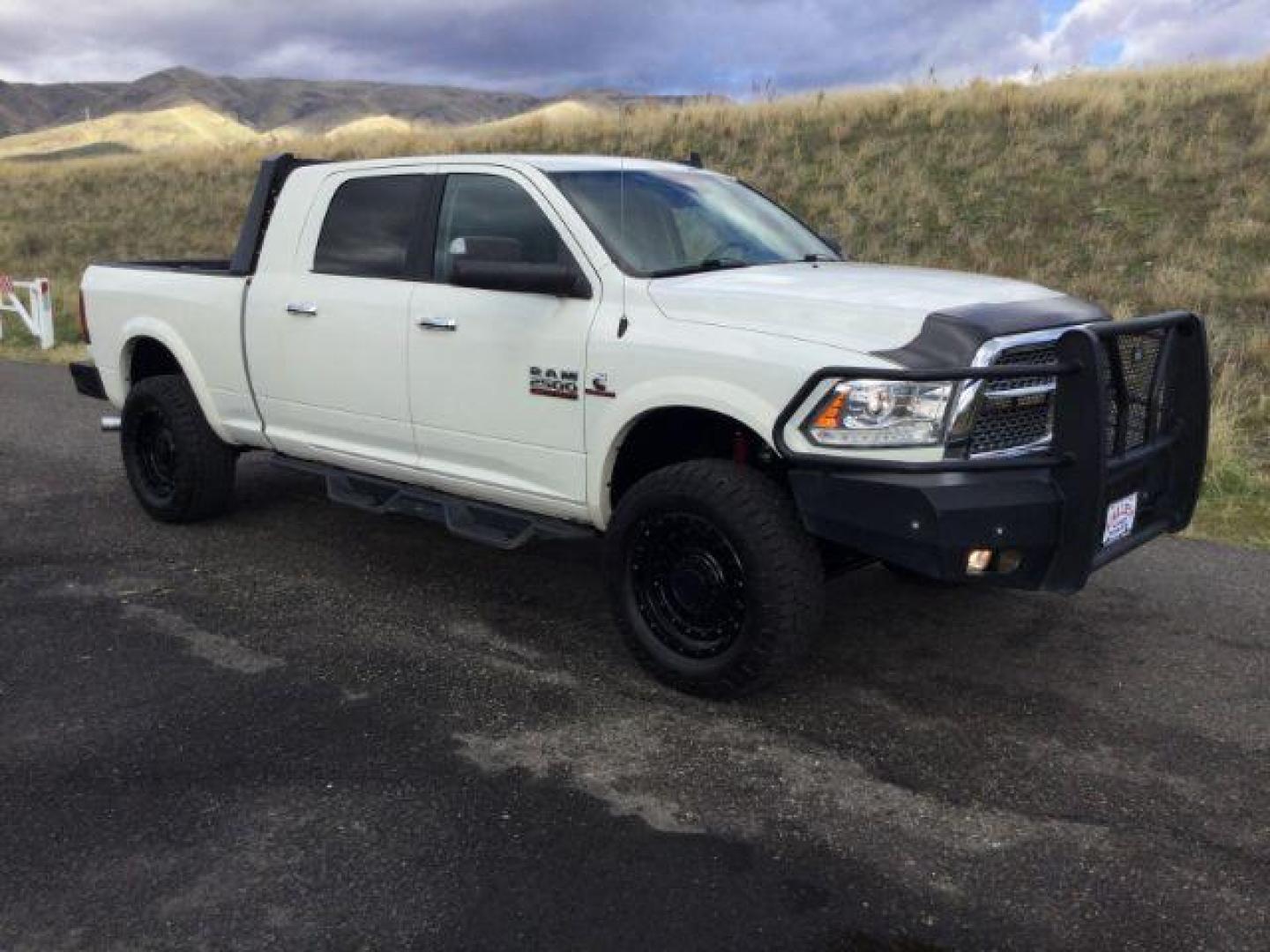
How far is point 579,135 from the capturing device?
25.5 metres

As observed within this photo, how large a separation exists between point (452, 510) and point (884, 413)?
6.80 ft

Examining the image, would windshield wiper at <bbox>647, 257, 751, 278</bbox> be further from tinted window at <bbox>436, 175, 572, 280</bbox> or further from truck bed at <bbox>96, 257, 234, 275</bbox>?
truck bed at <bbox>96, 257, 234, 275</bbox>

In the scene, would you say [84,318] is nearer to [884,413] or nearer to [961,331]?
[884,413]

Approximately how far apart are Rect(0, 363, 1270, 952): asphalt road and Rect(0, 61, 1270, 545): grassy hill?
317 cm

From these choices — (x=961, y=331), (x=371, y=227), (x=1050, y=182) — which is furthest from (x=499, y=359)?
(x=1050, y=182)

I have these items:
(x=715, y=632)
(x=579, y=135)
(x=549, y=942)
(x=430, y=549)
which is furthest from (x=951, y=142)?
(x=549, y=942)

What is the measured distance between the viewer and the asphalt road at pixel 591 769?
2859 mm

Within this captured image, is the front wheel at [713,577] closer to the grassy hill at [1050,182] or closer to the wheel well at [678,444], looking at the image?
the wheel well at [678,444]

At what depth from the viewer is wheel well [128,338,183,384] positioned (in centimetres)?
650

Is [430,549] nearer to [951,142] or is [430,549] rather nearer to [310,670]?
[310,670]

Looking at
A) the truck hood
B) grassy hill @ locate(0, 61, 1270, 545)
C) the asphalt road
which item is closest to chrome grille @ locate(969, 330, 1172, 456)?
the truck hood

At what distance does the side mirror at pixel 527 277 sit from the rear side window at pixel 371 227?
84cm

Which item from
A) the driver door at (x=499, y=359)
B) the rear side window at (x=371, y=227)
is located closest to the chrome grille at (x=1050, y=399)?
the driver door at (x=499, y=359)

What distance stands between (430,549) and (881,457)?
3.05 m
